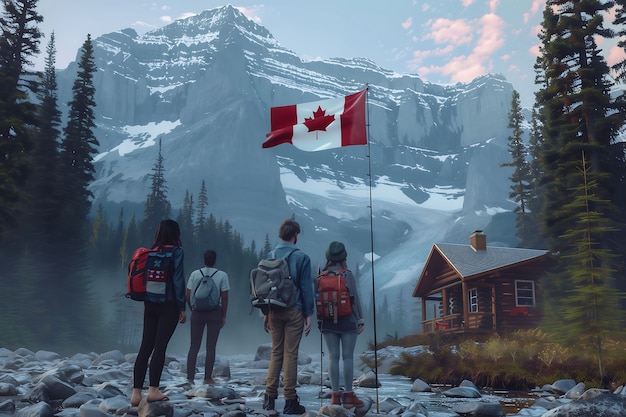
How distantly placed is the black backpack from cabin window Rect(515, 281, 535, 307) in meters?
25.4

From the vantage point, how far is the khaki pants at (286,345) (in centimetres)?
711

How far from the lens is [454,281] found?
3291 centimetres

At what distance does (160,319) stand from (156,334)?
18 centimetres

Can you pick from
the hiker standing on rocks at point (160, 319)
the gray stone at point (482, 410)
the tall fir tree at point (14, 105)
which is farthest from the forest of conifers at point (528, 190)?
the hiker standing on rocks at point (160, 319)

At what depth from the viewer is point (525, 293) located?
30.3 metres

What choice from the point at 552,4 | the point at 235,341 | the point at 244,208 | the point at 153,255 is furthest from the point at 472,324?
the point at 244,208

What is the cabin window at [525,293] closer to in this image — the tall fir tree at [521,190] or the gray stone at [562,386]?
the tall fir tree at [521,190]

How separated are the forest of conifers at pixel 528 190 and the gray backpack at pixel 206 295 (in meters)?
8.37

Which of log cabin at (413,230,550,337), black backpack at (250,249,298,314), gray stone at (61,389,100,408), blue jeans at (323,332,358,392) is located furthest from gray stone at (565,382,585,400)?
log cabin at (413,230,550,337)

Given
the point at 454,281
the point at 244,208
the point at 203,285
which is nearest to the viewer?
the point at 203,285

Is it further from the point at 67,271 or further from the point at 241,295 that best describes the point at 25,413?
the point at 241,295

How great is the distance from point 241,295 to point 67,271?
44178mm

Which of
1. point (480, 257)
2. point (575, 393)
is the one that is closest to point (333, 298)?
point (575, 393)

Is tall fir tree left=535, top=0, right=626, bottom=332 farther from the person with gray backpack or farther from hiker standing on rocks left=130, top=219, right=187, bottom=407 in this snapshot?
hiker standing on rocks left=130, top=219, right=187, bottom=407
